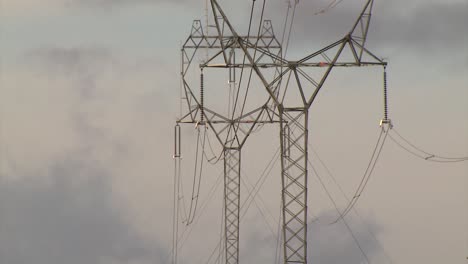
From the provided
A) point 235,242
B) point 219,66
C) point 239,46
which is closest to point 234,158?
point 235,242

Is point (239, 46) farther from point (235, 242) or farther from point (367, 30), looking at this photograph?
point (235, 242)

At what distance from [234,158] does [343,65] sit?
36217 mm

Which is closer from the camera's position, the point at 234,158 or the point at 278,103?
the point at 278,103

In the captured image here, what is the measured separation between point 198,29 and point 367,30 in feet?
132

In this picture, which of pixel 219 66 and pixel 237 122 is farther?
pixel 237 122

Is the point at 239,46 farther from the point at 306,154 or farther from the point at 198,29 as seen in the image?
the point at 198,29

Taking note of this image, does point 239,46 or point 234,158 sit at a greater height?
point 239,46

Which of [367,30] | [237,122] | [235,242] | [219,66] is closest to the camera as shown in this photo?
[367,30]

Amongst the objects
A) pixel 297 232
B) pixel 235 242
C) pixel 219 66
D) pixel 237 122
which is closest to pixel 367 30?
pixel 297 232

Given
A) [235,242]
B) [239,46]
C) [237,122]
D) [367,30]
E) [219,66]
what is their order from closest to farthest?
1. [367,30]
2. [239,46]
3. [219,66]
4. [237,122]
5. [235,242]

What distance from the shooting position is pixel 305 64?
103 m

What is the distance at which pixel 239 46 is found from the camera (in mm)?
105438

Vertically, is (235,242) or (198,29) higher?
(198,29)

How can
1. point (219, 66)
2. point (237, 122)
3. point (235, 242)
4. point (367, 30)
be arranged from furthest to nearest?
point (235, 242), point (237, 122), point (219, 66), point (367, 30)
